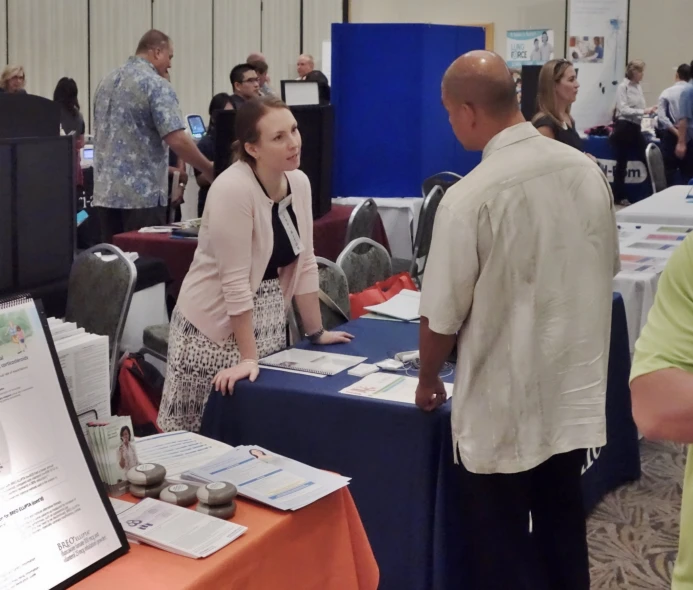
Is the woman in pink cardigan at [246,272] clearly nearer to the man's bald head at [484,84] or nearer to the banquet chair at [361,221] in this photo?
the man's bald head at [484,84]

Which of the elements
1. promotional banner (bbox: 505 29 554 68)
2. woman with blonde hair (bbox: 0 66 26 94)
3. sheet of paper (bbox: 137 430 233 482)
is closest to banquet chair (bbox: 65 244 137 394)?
sheet of paper (bbox: 137 430 233 482)

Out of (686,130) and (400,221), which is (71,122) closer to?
(400,221)

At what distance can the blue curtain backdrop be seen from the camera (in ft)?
18.1

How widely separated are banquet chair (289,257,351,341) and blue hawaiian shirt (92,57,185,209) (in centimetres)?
179

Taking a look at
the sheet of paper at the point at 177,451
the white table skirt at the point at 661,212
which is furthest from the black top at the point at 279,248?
the white table skirt at the point at 661,212

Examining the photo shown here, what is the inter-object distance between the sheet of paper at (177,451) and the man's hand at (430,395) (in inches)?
21.0

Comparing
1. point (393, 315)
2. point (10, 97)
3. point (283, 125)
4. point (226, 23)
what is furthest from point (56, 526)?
point (226, 23)

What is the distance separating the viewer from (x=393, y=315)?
3.12m

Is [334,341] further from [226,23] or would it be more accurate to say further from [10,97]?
[226,23]

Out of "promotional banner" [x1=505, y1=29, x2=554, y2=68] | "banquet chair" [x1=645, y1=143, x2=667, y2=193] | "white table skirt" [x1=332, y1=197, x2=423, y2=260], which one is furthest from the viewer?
"promotional banner" [x1=505, y1=29, x2=554, y2=68]

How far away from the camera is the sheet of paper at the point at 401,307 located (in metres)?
3.12

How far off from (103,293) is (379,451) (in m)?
1.21

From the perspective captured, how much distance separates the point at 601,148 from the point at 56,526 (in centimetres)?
966

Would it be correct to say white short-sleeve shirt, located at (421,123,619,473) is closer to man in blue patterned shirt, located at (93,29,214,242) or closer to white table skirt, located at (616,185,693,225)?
man in blue patterned shirt, located at (93,29,214,242)
